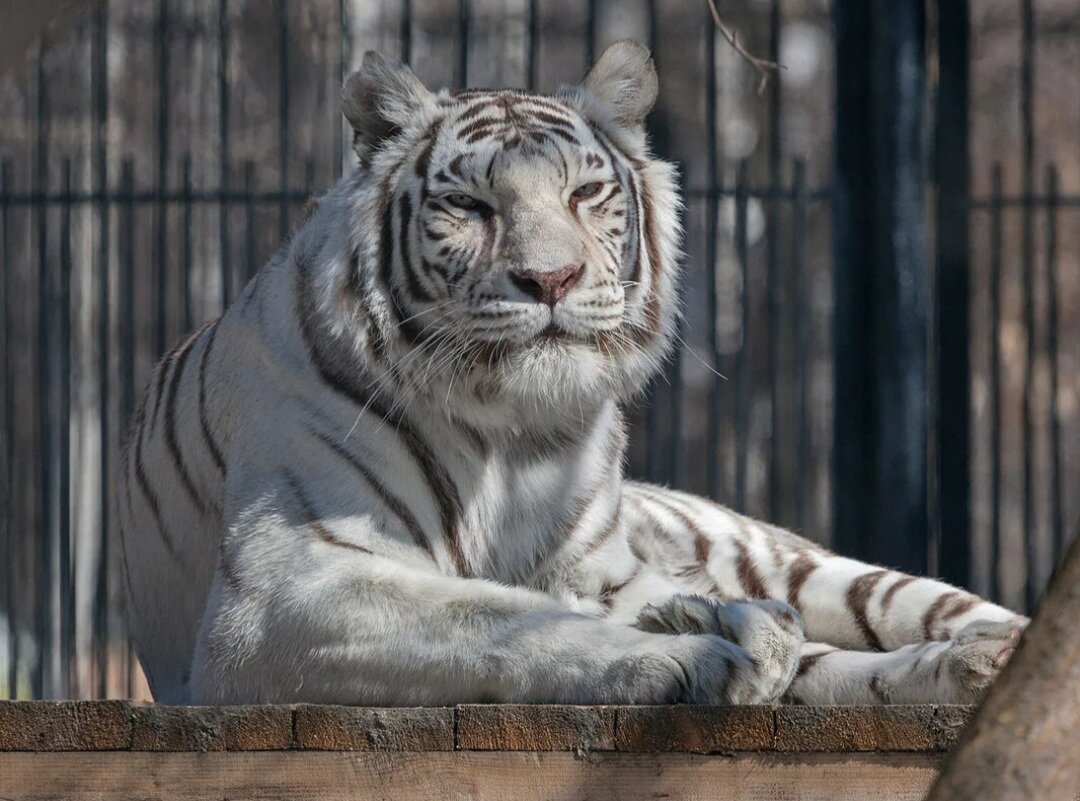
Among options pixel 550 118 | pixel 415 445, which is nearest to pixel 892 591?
pixel 415 445

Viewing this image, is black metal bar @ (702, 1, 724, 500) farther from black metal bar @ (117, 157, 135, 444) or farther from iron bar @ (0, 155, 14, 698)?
iron bar @ (0, 155, 14, 698)

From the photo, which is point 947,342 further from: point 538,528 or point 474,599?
point 474,599

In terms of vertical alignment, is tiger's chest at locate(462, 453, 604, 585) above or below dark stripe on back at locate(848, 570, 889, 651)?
above

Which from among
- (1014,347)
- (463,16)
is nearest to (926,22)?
(463,16)

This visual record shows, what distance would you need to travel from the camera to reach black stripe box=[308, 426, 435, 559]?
2.59 meters

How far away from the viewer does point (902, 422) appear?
14.7ft

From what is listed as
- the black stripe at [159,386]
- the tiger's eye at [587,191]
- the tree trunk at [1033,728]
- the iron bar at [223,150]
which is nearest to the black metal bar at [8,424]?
the iron bar at [223,150]

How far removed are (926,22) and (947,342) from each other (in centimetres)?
86

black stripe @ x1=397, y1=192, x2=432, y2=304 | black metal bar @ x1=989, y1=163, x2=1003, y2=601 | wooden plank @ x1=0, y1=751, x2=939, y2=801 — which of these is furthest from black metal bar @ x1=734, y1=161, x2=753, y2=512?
wooden plank @ x1=0, y1=751, x2=939, y2=801

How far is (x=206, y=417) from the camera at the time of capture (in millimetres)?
2979

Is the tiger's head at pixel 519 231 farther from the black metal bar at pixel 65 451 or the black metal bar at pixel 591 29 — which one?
the black metal bar at pixel 65 451

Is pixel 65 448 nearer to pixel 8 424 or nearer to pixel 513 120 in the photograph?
pixel 8 424

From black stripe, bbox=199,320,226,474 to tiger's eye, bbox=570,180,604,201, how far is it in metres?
0.75

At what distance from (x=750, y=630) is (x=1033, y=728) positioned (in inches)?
47.7
